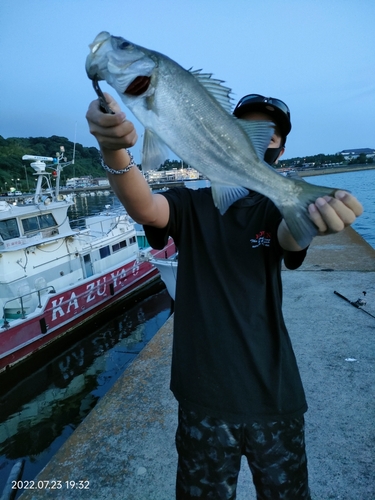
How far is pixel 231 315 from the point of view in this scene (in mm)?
1777

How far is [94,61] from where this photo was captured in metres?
1.37

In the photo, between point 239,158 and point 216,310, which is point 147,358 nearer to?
point 216,310

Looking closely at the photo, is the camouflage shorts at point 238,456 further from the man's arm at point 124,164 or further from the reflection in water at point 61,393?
the reflection in water at point 61,393

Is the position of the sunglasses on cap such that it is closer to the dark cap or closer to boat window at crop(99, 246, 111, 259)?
the dark cap

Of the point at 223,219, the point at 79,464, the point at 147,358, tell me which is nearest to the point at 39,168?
the point at 147,358

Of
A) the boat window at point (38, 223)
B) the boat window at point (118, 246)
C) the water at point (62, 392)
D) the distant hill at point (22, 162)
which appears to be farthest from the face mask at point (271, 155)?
the distant hill at point (22, 162)

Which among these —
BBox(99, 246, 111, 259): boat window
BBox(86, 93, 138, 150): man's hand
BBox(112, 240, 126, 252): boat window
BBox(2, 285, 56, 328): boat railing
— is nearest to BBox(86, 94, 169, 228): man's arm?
BBox(86, 93, 138, 150): man's hand

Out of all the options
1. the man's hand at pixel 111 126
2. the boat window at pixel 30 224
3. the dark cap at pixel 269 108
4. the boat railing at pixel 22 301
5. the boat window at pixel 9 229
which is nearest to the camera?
the man's hand at pixel 111 126

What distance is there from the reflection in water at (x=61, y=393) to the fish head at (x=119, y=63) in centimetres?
692

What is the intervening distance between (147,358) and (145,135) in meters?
3.72

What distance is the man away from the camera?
173 centimetres

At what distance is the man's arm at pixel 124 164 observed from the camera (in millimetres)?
1324

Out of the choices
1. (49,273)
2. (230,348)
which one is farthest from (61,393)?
(230,348)

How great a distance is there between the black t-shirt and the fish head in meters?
0.64
